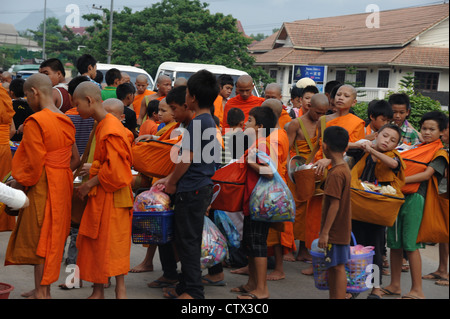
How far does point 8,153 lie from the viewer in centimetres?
606

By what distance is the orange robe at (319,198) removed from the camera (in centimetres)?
557

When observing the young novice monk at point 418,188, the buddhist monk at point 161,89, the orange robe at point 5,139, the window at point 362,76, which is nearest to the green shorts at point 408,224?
the young novice monk at point 418,188

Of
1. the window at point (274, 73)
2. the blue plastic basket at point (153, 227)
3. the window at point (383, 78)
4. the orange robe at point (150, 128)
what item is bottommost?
the blue plastic basket at point (153, 227)

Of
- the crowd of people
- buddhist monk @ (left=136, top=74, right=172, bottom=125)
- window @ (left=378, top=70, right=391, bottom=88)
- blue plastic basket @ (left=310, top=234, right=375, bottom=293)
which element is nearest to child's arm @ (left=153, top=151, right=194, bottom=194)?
the crowd of people

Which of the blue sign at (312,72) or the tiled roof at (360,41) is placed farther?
the tiled roof at (360,41)

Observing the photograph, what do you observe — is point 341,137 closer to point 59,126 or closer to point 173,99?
point 173,99

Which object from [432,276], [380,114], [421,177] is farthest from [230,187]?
[432,276]

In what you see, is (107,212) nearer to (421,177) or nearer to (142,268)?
(142,268)

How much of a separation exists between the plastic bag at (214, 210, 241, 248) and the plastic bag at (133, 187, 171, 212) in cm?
76

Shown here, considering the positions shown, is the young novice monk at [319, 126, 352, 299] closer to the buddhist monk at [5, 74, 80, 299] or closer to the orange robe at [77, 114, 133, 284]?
the orange robe at [77, 114, 133, 284]

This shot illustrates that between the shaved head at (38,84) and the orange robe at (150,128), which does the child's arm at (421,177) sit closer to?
the orange robe at (150,128)

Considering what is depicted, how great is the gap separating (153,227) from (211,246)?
1.77ft

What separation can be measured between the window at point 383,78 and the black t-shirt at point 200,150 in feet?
84.5

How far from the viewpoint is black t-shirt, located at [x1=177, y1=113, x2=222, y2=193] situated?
14.2 feet
